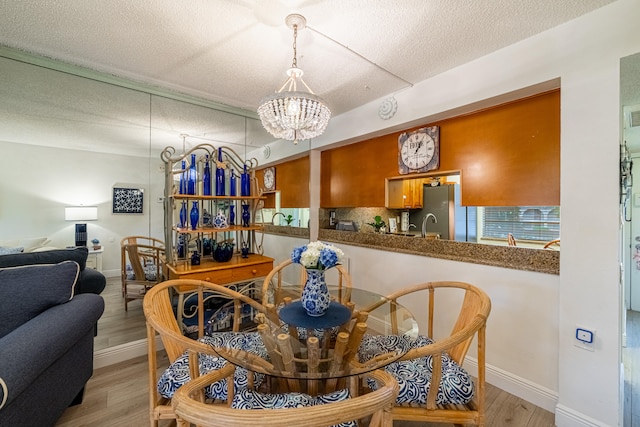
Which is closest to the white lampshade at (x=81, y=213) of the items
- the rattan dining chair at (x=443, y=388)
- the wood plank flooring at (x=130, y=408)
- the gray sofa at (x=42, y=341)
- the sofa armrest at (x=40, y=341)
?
the gray sofa at (x=42, y=341)

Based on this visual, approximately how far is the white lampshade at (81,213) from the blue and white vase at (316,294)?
84.5 inches

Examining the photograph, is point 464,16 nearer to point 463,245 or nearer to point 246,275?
point 463,245

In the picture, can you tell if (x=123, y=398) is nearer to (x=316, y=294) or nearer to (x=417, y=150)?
(x=316, y=294)

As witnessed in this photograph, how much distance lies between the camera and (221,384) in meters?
1.26

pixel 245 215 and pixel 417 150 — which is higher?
pixel 417 150

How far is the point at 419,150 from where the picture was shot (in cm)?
263

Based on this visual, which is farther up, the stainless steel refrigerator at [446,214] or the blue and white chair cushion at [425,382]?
the stainless steel refrigerator at [446,214]

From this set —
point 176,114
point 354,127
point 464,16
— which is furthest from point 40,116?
point 464,16

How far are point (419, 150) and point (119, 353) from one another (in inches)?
132

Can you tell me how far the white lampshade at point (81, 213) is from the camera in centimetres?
225

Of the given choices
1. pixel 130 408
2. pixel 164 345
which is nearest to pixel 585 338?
pixel 164 345

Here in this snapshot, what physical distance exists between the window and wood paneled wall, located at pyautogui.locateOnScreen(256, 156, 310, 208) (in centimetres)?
222

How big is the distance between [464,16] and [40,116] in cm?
324

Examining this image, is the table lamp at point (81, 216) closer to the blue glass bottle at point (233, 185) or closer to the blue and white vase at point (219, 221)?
the blue and white vase at point (219, 221)
